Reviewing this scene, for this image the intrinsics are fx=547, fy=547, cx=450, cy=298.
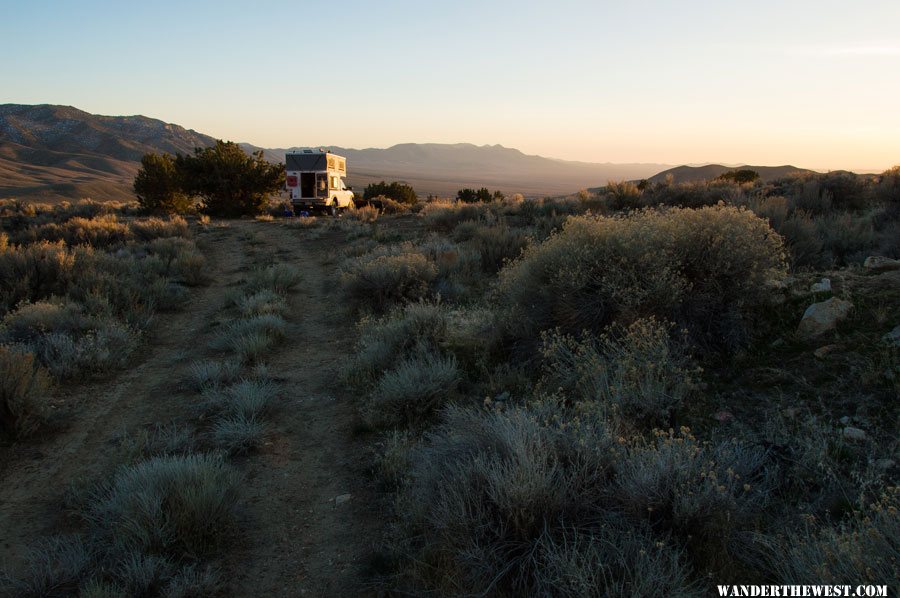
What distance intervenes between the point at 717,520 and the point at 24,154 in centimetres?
11584

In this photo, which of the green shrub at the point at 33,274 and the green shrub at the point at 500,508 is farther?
the green shrub at the point at 33,274

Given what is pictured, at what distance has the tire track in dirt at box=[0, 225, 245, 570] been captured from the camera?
3.84 meters

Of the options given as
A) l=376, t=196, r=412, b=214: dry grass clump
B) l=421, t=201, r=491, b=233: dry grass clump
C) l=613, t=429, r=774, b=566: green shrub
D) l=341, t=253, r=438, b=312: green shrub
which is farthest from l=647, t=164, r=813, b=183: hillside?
l=613, t=429, r=774, b=566: green shrub

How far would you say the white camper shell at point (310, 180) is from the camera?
85.9 ft

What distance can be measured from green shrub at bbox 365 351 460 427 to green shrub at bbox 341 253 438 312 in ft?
11.8

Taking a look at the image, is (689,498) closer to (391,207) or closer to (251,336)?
(251,336)

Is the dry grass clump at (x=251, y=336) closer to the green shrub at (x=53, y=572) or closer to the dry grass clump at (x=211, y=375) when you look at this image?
the dry grass clump at (x=211, y=375)

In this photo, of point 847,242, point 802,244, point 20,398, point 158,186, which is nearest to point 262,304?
point 20,398

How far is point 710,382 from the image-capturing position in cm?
446

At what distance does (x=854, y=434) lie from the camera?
3.33 metres

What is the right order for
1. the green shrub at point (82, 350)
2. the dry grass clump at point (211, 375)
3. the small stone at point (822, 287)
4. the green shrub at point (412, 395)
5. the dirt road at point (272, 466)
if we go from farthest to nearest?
the green shrub at point (82, 350), the dry grass clump at point (211, 375), the small stone at point (822, 287), the green shrub at point (412, 395), the dirt road at point (272, 466)

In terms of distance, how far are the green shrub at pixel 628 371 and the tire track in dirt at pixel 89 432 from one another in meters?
3.75

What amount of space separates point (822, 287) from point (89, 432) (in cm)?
706

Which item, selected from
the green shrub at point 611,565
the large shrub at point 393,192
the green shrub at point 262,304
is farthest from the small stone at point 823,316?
the large shrub at point 393,192
